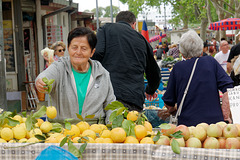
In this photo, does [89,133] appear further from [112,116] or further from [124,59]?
[124,59]

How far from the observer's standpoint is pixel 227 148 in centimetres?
252

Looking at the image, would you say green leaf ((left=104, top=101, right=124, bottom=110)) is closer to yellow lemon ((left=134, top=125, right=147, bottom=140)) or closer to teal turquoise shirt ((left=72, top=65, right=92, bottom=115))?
yellow lemon ((left=134, top=125, right=147, bottom=140))

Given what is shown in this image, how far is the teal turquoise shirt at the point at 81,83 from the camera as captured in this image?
11.4 ft

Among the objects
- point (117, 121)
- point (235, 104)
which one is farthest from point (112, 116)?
point (235, 104)

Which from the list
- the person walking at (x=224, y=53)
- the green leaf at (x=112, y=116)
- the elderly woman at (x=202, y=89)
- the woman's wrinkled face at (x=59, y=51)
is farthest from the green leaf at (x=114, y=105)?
the person walking at (x=224, y=53)

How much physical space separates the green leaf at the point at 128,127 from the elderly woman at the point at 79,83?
0.61 meters

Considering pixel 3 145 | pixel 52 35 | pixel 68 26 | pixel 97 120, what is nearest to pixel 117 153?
pixel 3 145

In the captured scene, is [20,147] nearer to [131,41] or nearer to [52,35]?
[131,41]

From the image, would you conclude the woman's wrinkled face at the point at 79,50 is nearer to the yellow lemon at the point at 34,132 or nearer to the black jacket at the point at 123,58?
the yellow lemon at the point at 34,132

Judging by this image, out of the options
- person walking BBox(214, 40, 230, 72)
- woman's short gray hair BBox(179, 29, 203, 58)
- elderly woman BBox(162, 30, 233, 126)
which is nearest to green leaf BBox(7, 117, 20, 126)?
elderly woman BBox(162, 30, 233, 126)

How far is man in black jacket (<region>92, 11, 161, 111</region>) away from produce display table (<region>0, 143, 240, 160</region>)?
2.03 m

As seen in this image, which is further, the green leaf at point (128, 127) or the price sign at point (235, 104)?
the price sign at point (235, 104)

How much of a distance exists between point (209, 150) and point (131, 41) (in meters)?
2.47

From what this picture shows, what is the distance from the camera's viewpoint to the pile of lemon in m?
2.66
